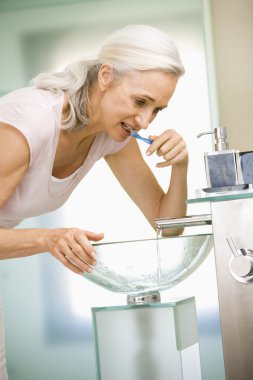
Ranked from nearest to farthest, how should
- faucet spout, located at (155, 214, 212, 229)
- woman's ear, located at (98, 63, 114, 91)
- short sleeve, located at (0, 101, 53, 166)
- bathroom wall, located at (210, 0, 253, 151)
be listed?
1. faucet spout, located at (155, 214, 212, 229)
2. short sleeve, located at (0, 101, 53, 166)
3. woman's ear, located at (98, 63, 114, 91)
4. bathroom wall, located at (210, 0, 253, 151)

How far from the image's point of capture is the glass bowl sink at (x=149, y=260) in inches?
44.7

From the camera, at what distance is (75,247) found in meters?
1.09

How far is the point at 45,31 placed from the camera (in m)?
2.36

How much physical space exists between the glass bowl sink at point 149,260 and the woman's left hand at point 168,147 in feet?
1.04

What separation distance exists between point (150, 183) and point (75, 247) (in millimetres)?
666

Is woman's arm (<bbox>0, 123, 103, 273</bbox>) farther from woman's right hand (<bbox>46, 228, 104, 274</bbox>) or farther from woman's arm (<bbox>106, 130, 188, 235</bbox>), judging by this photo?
woman's arm (<bbox>106, 130, 188, 235</bbox>)

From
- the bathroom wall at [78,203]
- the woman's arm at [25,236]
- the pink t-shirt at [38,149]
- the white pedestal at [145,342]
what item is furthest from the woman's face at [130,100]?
the bathroom wall at [78,203]

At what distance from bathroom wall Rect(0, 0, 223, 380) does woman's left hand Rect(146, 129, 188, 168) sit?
2.60ft

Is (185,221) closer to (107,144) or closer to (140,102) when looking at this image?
(140,102)

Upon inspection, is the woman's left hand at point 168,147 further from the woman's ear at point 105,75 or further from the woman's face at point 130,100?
the woman's ear at point 105,75

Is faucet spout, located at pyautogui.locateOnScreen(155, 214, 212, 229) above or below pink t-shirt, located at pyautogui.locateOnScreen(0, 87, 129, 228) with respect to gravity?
below

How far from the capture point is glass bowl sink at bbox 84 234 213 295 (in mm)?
1135

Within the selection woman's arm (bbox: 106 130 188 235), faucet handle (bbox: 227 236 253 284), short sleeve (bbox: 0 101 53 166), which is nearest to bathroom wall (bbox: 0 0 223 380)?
woman's arm (bbox: 106 130 188 235)

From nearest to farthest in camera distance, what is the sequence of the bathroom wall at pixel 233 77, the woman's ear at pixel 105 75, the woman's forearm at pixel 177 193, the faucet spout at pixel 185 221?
the faucet spout at pixel 185 221
the woman's ear at pixel 105 75
the woman's forearm at pixel 177 193
the bathroom wall at pixel 233 77
